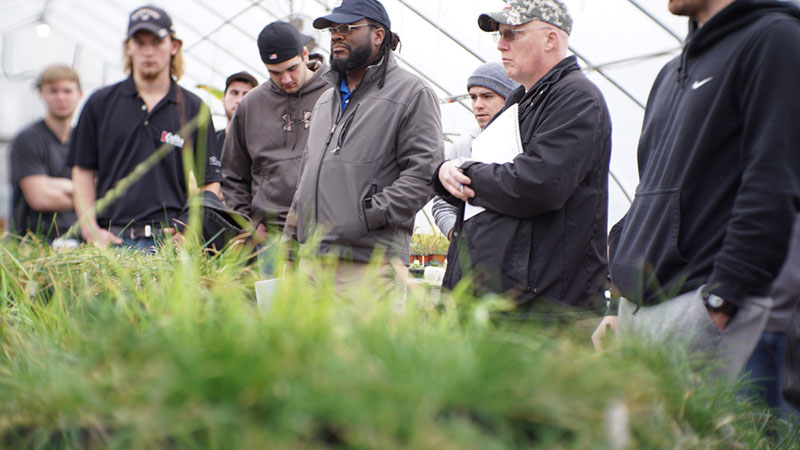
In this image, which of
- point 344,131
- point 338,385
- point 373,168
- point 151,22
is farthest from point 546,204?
point 151,22

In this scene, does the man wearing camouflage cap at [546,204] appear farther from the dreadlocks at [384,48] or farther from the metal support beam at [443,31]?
the metal support beam at [443,31]

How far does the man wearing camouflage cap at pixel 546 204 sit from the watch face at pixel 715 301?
579 mm

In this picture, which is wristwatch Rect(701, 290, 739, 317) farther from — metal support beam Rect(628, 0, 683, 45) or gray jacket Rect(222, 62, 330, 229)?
metal support beam Rect(628, 0, 683, 45)

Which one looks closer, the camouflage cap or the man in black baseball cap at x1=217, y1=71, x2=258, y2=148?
the camouflage cap

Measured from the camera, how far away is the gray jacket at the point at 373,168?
113 inches

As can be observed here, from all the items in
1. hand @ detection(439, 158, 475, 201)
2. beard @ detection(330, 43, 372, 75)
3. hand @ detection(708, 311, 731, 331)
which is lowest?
hand @ detection(708, 311, 731, 331)

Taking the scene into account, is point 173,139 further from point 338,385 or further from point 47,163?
point 338,385

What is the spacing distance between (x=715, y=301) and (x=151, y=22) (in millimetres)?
2331

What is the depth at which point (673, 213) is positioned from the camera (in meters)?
1.75

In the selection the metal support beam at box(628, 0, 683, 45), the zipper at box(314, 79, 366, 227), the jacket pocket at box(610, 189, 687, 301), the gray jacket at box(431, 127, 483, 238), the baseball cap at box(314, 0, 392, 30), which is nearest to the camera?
the jacket pocket at box(610, 189, 687, 301)

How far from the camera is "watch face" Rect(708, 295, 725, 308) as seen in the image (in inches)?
62.1

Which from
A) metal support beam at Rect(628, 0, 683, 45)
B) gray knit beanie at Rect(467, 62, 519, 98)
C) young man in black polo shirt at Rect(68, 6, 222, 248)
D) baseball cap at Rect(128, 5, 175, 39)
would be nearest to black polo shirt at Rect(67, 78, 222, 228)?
young man in black polo shirt at Rect(68, 6, 222, 248)

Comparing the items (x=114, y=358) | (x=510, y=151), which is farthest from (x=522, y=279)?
(x=114, y=358)

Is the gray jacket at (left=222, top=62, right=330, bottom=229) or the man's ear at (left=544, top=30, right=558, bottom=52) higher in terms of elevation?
the man's ear at (left=544, top=30, right=558, bottom=52)
